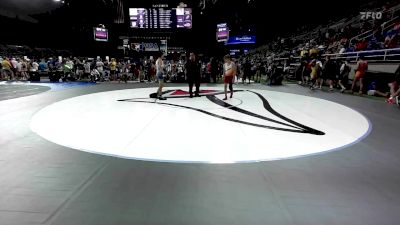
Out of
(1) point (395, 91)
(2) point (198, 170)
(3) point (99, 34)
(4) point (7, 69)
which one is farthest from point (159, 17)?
(2) point (198, 170)

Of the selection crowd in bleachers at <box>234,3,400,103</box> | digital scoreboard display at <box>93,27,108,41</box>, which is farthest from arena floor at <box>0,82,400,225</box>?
digital scoreboard display at <box>93,27,108,41</box>

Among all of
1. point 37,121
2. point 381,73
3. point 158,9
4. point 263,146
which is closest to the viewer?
point 263,146

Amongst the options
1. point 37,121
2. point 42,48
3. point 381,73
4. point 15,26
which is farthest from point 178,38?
point 37,121

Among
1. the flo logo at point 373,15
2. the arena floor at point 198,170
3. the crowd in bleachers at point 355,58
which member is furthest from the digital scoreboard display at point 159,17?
the arena floor at point 198,170

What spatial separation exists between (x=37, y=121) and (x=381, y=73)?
12003 millimetres

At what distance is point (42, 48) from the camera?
42969mm

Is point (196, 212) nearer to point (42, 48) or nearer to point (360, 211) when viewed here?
point (360, 211)

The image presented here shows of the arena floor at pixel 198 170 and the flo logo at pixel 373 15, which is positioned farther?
the flo logo at pixel 373 15

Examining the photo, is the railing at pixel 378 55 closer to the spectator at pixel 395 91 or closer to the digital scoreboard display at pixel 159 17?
the spectator at pixel 395 91

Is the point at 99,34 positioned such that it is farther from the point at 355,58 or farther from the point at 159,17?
the point at 355,58

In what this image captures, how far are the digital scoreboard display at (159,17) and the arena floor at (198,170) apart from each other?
15004mm

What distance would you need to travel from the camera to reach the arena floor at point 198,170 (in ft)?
7.89

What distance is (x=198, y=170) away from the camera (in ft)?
11.0

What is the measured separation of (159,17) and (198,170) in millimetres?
18468
